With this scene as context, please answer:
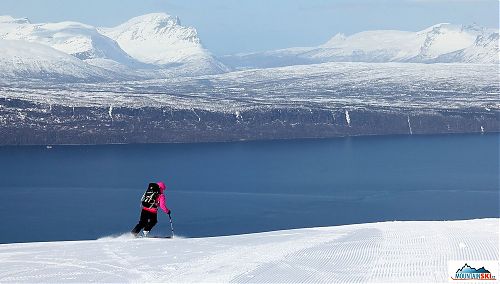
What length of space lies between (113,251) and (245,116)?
11098 centimetres

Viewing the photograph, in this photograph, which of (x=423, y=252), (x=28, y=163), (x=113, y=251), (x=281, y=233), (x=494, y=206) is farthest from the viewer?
(x=28, y=163)

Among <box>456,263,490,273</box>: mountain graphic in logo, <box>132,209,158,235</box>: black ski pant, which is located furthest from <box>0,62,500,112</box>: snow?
<box>456,263,490,273</box>: mountain graphic in logo

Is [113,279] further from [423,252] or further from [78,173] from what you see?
[78,173]

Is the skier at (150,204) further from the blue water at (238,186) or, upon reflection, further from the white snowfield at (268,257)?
the blue water at (238,186)

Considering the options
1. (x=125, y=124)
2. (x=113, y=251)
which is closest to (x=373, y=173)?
(x=125, y=124)

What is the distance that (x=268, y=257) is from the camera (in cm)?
1052

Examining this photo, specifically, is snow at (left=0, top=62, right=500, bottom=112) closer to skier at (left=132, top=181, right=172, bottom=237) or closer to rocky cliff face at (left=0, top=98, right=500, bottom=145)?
rocky cliff face at (left=0, top=98, right=500, bottom=145)

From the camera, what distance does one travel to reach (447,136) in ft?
387

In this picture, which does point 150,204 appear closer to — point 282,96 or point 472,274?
point 472,274

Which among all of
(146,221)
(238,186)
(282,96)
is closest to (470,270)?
(146,221)

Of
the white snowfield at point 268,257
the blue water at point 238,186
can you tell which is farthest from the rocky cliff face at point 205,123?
the white snowfield at point 268,257

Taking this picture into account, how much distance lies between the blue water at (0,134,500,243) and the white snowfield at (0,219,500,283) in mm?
26694

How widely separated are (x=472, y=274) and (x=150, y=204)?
6944 mm

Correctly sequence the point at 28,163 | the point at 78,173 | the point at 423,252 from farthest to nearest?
the point at 28,163
the point at 78,173
the point at 423,252
